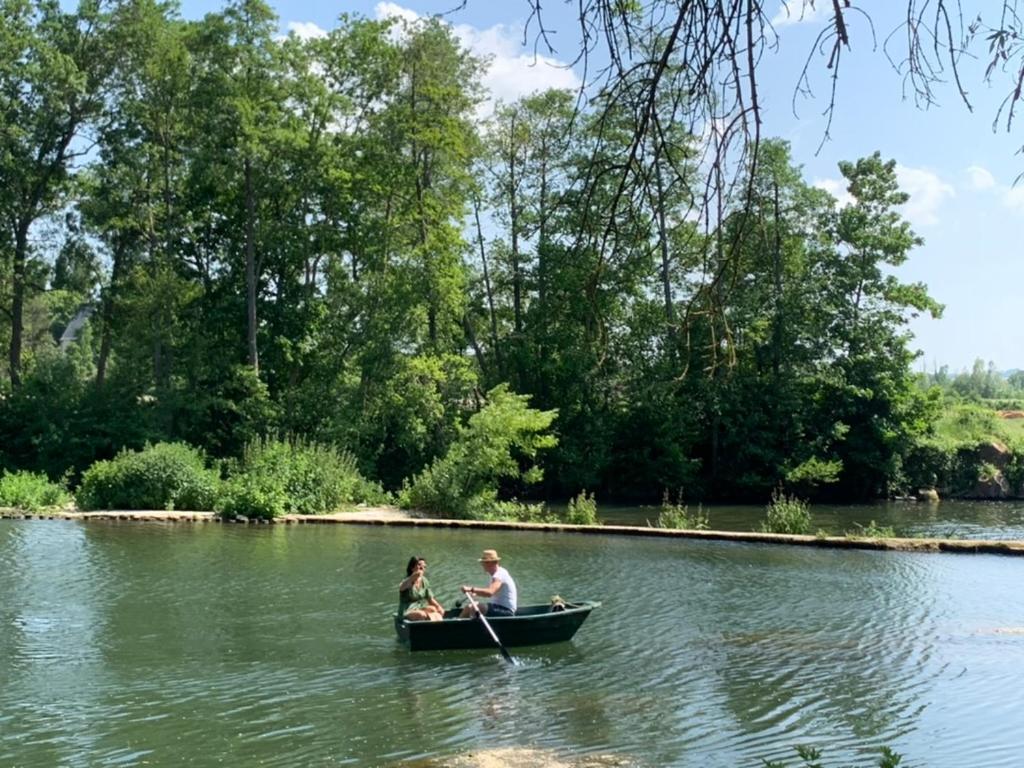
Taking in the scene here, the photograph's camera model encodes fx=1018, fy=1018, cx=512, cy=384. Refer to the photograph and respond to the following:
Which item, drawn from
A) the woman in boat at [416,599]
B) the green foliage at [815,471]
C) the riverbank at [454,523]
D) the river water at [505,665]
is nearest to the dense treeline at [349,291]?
the green foliage at [815,471]

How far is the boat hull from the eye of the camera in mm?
11219

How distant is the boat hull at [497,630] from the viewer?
11.2 m

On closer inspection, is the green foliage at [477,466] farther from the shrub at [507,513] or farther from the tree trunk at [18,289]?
the tree trunk at [18,289]

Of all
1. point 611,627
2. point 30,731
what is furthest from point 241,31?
point 30,731

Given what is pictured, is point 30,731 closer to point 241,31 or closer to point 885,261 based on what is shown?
point 241,31

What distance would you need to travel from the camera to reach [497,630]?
11414mm

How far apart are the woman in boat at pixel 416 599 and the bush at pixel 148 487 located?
47.2ft

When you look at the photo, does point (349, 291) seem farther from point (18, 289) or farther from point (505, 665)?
point (505, 665)

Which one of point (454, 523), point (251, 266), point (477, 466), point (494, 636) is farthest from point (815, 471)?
point (494, 636)

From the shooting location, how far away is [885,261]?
34438 millimetres

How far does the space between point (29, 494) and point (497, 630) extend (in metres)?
17.8

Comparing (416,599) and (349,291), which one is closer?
(416,599)

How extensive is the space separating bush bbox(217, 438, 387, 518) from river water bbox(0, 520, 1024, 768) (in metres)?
5.53

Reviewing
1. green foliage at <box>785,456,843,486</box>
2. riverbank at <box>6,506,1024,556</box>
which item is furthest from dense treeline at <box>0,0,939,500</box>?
riverbank at <box>6,506,1024,556</box>
